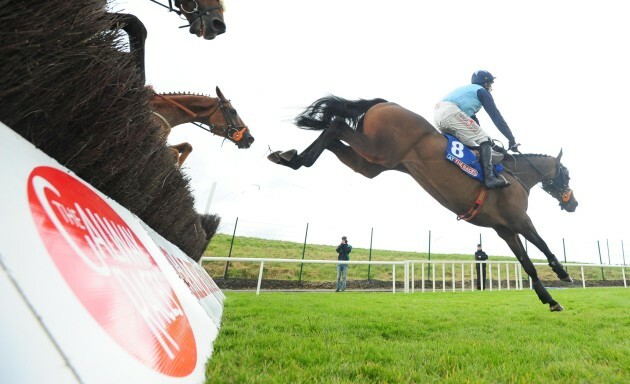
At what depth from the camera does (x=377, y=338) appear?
307 cm

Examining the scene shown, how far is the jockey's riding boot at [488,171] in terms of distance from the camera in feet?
15.7

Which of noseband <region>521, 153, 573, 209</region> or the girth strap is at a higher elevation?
noseband <region>521, 153, 573, 209</region>

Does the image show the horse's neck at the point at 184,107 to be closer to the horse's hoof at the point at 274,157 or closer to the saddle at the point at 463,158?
the horse's hoof at the point at 274,157

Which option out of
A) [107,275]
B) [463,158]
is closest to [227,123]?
[463,158]

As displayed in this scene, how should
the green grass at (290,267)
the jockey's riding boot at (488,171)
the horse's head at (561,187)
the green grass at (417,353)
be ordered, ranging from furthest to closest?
1. the green grass at (290,267)
2. the horse's head at (561,187)
3. the jockey's riding boot at (488,171)
4. the green grass at (417,353)

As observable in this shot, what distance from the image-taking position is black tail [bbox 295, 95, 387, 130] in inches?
191

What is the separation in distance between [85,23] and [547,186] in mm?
6740

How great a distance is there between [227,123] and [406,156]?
3.28 meters

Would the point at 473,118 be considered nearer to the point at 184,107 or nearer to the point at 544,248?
the point at 544,248

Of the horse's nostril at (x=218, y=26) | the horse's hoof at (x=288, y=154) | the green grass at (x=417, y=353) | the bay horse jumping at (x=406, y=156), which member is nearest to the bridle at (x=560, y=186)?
the bay horse jumping at (x=406, y=156)

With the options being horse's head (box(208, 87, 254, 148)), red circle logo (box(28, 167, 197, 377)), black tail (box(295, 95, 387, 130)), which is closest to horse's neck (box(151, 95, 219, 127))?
horse's head (box(208, 87, 254, 148))

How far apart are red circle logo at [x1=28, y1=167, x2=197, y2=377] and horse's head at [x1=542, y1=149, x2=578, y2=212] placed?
6355 mm

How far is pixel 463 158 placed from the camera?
15.6 feet

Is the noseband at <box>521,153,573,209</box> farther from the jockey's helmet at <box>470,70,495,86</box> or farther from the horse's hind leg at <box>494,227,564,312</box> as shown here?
the jockey's helmet at <box>470,70,495,86</box>
